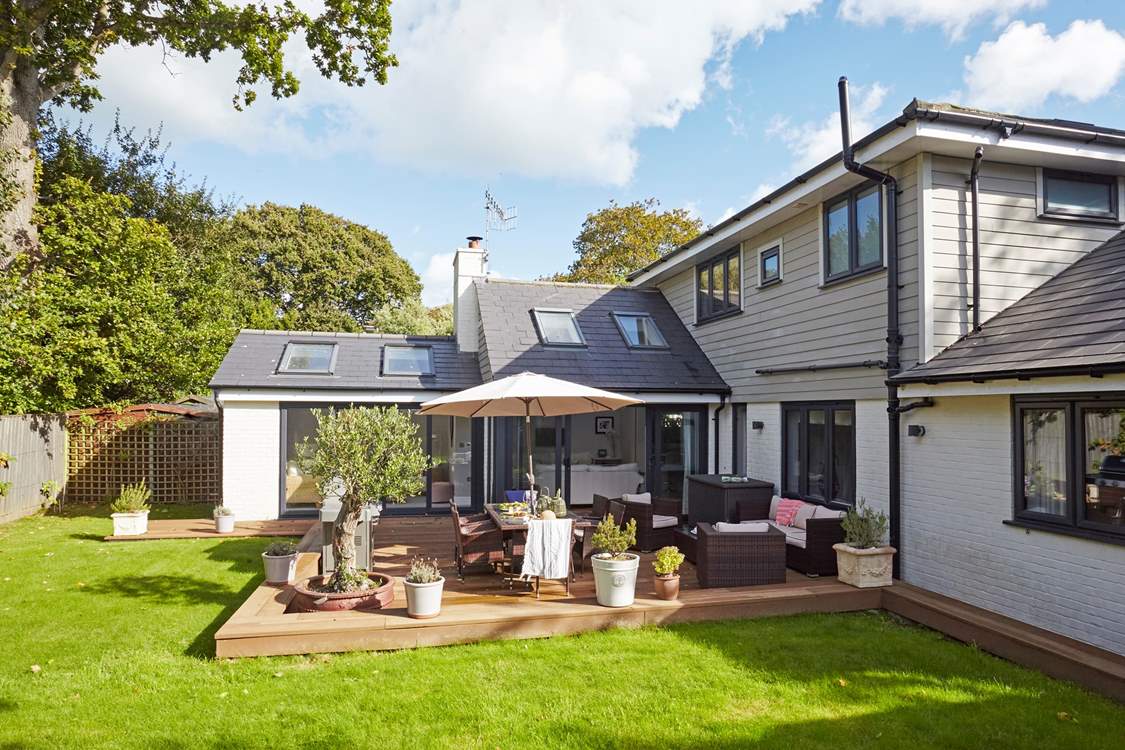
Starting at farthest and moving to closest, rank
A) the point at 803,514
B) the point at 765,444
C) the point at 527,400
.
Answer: the point at 765,444, the point at 803,514, the point at 527,400

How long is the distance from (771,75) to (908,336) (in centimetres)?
548

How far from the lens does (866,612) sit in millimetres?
6711

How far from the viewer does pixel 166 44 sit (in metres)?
14.6

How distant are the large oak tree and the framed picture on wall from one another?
8964 millimetres

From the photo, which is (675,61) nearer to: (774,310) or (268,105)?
(774,310)

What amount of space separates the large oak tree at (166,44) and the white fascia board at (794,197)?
25.1 ft

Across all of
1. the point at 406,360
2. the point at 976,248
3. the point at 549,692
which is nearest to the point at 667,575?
the point at 549,692

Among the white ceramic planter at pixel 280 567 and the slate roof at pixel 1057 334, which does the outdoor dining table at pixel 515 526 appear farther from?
the slate roof at pixel 1057 334

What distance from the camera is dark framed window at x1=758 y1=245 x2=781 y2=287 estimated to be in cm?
1025

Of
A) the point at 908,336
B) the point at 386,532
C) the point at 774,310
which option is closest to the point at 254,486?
the point at 386,532

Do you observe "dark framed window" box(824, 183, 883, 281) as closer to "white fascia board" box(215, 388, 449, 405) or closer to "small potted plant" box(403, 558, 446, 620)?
"small potted plant" box(403, 558, 446, 620)

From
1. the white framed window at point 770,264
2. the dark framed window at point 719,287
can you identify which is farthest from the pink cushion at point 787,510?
Answer: the dark framed window at point 719,287

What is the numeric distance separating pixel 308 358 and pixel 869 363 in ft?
32.1

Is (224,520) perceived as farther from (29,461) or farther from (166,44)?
→ (166,44)
